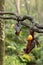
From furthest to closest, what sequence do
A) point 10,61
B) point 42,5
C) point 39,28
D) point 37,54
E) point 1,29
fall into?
point 42,5 < point 37,54 < point 10,61 < point 1,29 < point 39,28

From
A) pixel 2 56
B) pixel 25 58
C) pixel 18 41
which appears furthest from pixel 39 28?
pixel 18 41

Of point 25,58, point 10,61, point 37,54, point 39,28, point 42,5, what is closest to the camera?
point 39,28

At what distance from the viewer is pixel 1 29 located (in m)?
4.50

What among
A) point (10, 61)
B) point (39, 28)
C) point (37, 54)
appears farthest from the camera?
point (37, 54)

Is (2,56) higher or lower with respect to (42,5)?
higher

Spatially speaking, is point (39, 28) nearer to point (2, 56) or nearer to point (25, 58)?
point (2, 56)

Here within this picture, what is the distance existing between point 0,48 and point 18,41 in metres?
5.94

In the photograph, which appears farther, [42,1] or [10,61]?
[42,1]

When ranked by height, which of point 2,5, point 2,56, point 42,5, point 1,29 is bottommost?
point 42,5

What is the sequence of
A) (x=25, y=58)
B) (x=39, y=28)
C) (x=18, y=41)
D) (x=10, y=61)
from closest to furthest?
1. (x=39, y=28)
2. (x=10, y=61)
3. (x=25, y=58)
4. (x=18, y=41)

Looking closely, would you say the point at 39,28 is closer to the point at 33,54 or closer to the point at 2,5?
the point at 2,5

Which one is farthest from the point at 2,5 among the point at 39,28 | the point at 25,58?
the point at 25,58

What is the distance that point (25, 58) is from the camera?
8.48 meters

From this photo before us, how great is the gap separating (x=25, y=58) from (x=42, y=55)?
2.12 ft
